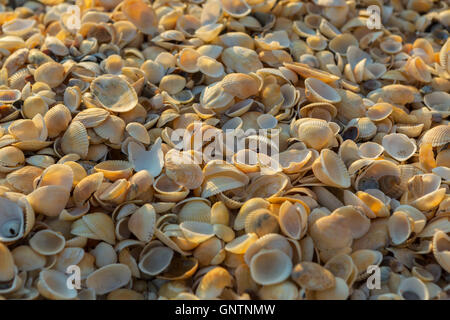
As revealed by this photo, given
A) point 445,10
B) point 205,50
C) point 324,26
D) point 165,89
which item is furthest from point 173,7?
point 445,10

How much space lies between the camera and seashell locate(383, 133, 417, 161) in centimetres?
149

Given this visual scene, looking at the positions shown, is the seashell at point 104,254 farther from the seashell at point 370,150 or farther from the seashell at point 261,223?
the seashell at point 370,150

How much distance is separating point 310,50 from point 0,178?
3.83 feet

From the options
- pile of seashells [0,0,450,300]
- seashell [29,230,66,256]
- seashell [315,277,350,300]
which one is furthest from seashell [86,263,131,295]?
seashell [315,277,350,300]

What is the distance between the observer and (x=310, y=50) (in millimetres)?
1832

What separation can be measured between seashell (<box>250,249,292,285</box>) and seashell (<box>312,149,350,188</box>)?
0.28 m

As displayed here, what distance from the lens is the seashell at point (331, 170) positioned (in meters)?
1.33

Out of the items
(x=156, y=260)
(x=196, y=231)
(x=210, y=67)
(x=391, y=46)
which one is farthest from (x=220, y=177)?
(x=391, y=46)

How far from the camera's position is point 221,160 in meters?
1.38

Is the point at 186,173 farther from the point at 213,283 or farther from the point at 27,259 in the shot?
the point at 27,259

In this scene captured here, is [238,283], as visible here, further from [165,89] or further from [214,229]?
[165,89]

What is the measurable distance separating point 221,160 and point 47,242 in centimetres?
51

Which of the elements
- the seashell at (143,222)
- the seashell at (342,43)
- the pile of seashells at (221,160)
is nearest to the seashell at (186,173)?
the pile of seashells at (221,160)
